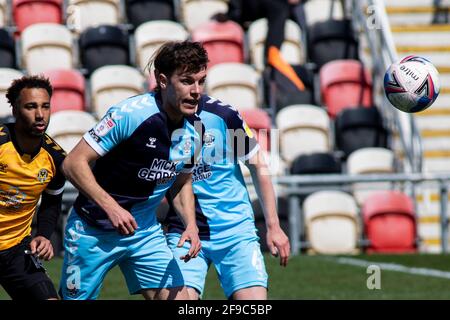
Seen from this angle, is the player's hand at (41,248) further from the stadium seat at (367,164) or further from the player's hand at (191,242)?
the stadium seat at (367,164)

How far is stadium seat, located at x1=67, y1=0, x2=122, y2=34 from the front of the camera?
15.8 m

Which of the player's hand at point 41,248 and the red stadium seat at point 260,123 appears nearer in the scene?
the player's hand at point 41,248

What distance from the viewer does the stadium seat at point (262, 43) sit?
15484mm

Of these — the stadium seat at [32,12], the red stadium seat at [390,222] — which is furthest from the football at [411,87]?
the stadium seat at [32,12]

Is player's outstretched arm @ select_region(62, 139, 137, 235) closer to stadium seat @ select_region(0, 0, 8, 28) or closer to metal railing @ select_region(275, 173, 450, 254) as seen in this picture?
metal railing @ select_region(275, 173, 450, 254)

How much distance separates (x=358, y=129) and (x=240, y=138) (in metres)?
8.03

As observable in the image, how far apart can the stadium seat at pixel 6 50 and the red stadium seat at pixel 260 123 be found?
3.24 m

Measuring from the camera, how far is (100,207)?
6.18 m

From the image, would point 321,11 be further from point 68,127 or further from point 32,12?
point 68,127

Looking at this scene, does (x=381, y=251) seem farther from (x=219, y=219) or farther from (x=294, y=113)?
(x=219, y=219)

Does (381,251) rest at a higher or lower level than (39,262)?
lower
